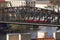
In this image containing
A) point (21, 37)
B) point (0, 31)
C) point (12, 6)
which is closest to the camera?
point (21, 37)

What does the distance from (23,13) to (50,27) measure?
623 millimetres

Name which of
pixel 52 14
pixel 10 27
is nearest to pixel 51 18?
pixel 52 14

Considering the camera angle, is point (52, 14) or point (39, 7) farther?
point (39, 7)

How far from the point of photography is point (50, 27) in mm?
4383

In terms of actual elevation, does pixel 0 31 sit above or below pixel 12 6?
below

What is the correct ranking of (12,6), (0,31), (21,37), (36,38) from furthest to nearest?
(12,6)
(0,31)
(36,38)
(21,37)

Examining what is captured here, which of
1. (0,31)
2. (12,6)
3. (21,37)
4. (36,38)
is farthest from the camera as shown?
(12,6)

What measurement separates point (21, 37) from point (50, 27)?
1135 mm

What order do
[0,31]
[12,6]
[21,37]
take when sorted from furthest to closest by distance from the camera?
[12,6], [0,31], [21,37]

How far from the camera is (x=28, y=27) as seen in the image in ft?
14.1

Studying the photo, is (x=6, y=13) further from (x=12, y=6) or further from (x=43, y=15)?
(x=43, y=15)

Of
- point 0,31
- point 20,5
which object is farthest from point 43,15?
point 0,31

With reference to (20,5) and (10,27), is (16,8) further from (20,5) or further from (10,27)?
(10,27)

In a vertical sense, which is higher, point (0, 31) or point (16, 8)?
point (16, 8)
